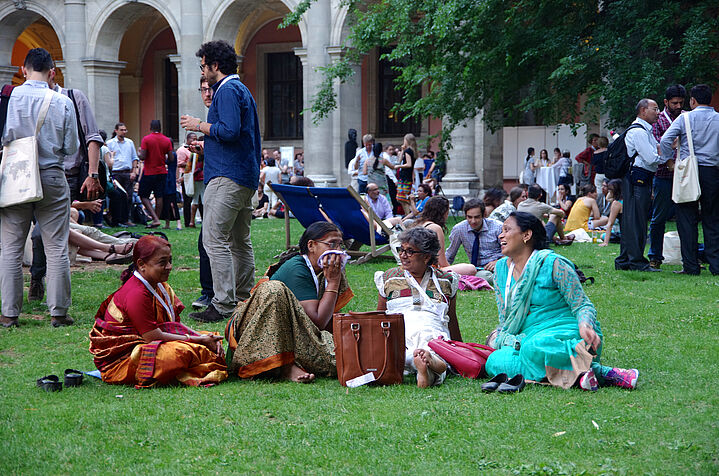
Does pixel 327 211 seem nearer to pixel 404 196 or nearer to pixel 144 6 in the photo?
pixel 404 196

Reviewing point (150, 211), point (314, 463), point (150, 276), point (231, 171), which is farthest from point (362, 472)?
point (150, 211)

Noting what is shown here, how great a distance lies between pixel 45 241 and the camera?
240 inches

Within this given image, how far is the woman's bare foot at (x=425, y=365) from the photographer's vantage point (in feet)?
14.5

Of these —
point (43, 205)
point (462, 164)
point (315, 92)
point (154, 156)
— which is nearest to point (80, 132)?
point (43, 205)

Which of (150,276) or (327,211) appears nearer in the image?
(150,276)

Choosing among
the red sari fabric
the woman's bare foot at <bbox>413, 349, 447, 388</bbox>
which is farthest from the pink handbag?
the red sari fabric

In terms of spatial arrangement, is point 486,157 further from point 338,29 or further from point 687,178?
point 687,178

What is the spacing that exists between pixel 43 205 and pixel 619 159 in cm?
582

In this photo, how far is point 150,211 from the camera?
590 inches

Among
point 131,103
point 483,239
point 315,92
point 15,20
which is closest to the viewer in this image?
point 483,239

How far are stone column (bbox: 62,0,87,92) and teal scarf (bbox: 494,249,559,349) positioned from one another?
71.1 ft

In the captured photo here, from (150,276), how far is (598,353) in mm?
2447

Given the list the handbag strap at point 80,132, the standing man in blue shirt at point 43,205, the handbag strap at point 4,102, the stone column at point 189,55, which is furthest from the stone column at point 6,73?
the standing man in blue shirt at point 43,205

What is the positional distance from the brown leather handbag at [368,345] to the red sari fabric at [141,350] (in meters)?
0.71
